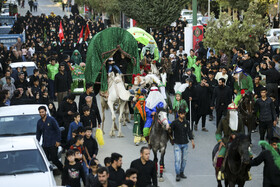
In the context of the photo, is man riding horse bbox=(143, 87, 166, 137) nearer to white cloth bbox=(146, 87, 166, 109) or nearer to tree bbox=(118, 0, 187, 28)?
white cloth bbox=(146, 87, 166, 109)

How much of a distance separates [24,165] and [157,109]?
3.45 meters

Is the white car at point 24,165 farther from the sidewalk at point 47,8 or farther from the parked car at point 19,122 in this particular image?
the sidewalk at point 47,8

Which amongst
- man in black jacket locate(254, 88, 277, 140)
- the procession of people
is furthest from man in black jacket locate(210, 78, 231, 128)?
man in black jacket locate(254, 88, 277, 140)

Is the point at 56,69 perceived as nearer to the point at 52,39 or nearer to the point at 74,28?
the point at 52,39

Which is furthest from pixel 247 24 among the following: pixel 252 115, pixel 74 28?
pixel 74 28

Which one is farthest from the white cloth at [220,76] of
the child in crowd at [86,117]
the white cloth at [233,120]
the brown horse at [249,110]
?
the white cloth at [233,120]

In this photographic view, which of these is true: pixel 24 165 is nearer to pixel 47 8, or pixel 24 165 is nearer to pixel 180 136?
pixel 180 136

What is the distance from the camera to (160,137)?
50.0ft

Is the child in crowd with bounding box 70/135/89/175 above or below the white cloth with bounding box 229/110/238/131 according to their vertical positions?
below

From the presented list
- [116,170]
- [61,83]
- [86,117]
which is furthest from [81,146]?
[61,83]

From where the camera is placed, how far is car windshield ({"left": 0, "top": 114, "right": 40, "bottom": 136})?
1597cm

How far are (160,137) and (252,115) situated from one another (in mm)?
3386

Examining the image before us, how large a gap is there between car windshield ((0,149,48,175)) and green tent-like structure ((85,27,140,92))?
26.1 ft

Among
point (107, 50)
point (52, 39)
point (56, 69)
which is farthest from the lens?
point (52, 39)
